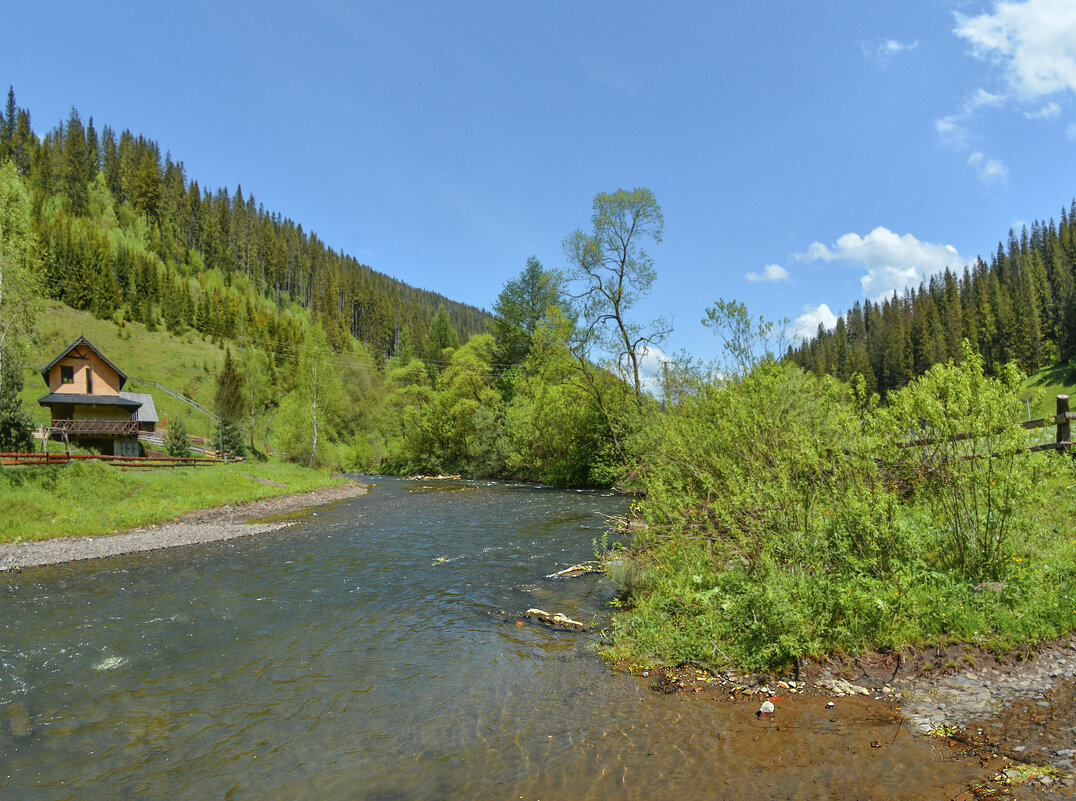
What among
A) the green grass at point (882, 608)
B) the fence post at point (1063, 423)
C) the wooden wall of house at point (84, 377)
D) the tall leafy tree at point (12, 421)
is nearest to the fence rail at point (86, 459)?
the tall leafy tree at point (12, 421)

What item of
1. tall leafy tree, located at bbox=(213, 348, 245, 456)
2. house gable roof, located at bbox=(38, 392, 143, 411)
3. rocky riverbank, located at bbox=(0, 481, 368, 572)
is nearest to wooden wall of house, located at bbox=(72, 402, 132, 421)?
house gable roof, located at bbox=(38, 392, 143, 411)

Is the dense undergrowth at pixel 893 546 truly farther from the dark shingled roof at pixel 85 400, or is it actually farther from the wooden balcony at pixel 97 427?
the dark shingled roof at pixel 85 400

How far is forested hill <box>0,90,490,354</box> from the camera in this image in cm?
8594

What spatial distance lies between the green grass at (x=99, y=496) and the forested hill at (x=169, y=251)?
227 feet

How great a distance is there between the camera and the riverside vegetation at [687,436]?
6.88 metres

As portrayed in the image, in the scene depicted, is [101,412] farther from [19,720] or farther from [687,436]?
[687,436]

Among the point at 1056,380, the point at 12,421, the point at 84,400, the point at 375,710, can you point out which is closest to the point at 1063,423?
the point at 375,710

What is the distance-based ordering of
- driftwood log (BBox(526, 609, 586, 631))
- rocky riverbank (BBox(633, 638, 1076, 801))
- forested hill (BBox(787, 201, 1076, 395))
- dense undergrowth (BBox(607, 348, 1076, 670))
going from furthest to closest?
forested hill (BBox(787, 201, 1076, 395)) → driftwood log (BBox(526, 609, 586, 631)) → dense undergrowth (BBox(607, 348, 1076, 670)) → rocky riverbank (BBox(633, 638, 1076, 801))

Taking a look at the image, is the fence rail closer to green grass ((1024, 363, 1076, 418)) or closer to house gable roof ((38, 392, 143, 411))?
house gable roof ((38, 392, 143, 411))

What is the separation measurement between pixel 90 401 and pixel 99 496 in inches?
1090

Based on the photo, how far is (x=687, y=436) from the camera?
43.7 ft

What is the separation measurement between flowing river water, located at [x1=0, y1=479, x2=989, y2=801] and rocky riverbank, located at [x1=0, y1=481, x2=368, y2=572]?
336 cm

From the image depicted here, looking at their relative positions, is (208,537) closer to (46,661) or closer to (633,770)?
(46,661)

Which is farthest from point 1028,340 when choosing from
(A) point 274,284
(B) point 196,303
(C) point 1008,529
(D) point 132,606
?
(A) point 274,284
